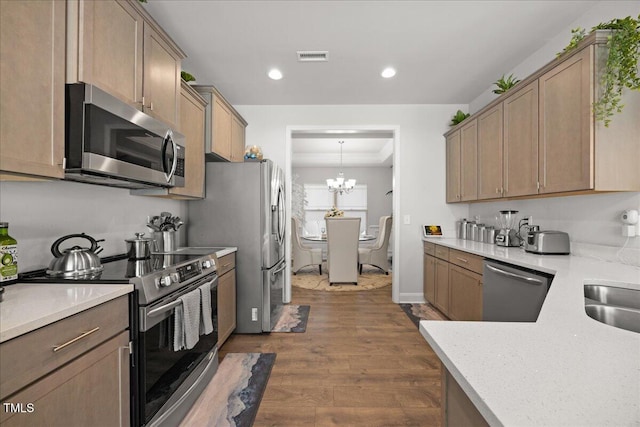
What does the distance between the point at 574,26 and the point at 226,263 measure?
138 inches

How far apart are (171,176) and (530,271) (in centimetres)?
250

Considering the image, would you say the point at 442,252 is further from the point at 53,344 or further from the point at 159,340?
the point at 53,344

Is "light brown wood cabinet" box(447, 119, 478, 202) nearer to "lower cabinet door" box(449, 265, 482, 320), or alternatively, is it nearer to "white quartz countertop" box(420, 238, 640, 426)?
"lower cabinet door" box(449, 265, 482, 320)

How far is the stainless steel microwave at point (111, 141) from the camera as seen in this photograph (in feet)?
4.50

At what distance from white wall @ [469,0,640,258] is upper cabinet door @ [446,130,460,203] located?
0.87 m

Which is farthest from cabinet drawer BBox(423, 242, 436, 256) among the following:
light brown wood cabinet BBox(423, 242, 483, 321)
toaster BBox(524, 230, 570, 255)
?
toaster BBox(524, 230, 570, 255)

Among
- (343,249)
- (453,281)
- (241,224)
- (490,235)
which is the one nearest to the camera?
(241,224)

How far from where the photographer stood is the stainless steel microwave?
137cm

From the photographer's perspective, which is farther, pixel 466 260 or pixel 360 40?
pixel 466 260

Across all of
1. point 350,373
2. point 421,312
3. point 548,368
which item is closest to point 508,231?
point 421,312

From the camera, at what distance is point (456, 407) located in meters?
0.80

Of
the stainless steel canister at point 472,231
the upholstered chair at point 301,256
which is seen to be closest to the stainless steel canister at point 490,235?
the stainless steel canister at point 472,231

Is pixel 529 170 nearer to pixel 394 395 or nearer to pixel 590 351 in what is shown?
pixel 394 395

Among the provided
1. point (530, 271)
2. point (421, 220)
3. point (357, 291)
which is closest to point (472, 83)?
point (421, 220)
